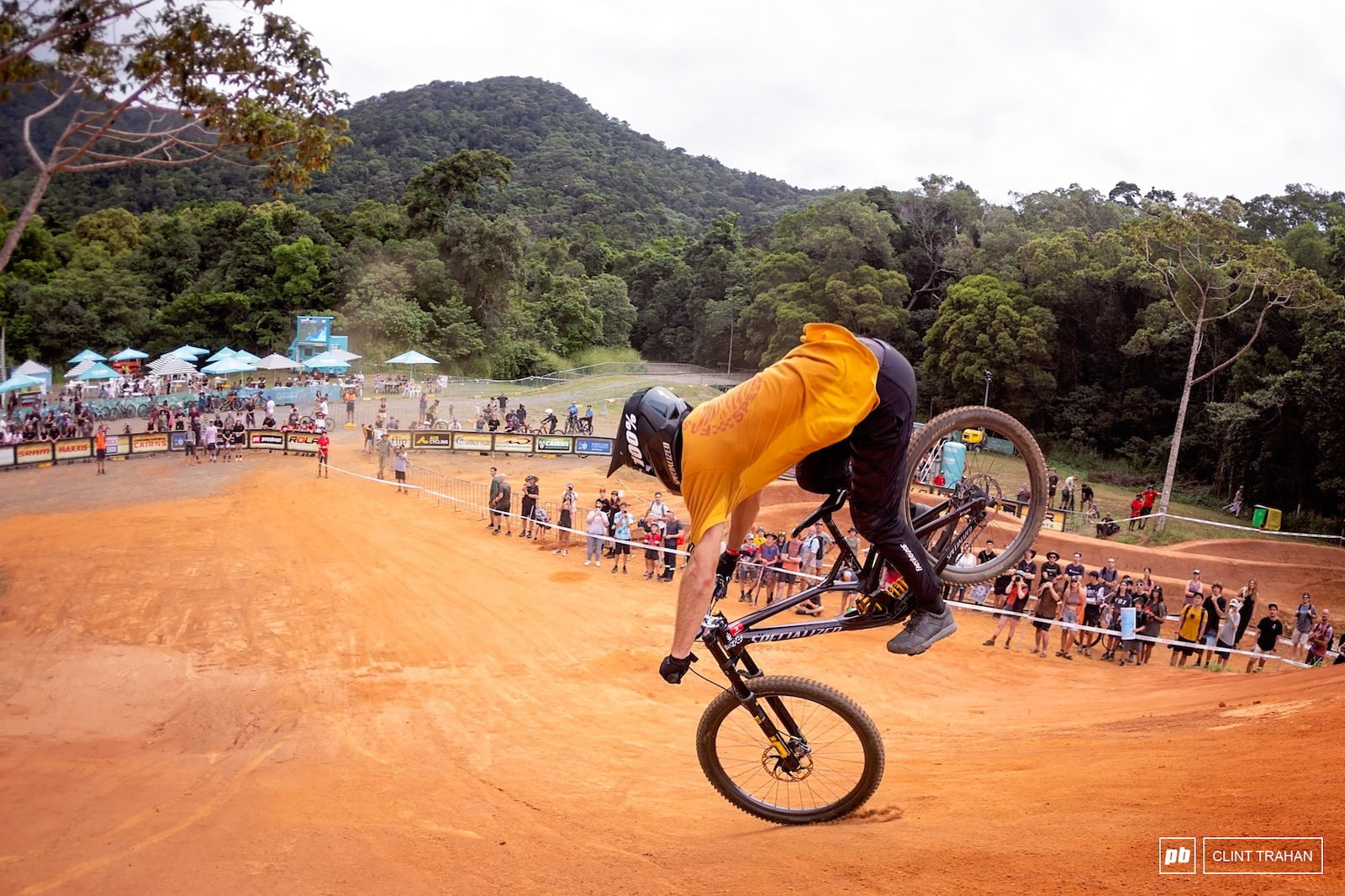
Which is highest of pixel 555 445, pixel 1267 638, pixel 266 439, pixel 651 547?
pixel 1267 638

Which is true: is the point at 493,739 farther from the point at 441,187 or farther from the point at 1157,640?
the point at 441,187

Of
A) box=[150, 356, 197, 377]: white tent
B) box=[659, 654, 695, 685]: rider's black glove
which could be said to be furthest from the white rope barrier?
box=[150, 356, 197, 377]: white tent

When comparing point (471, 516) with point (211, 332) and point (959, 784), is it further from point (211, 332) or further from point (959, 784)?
point (211, 332)

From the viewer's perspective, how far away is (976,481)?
17.2 feet

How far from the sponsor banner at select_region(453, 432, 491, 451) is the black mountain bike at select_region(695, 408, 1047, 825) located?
97.0ft

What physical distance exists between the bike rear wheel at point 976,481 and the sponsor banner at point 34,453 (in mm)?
31809

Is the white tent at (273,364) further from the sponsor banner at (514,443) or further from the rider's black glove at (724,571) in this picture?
the rider's black glove at (724,571)

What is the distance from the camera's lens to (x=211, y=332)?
6147 centimetres

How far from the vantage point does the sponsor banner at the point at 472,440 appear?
33.8 m

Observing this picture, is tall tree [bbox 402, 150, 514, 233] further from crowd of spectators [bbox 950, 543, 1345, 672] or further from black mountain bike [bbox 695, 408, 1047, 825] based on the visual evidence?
black mountain bike [bbox 695, 408, 1047, 825]

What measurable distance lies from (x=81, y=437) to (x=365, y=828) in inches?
1156
